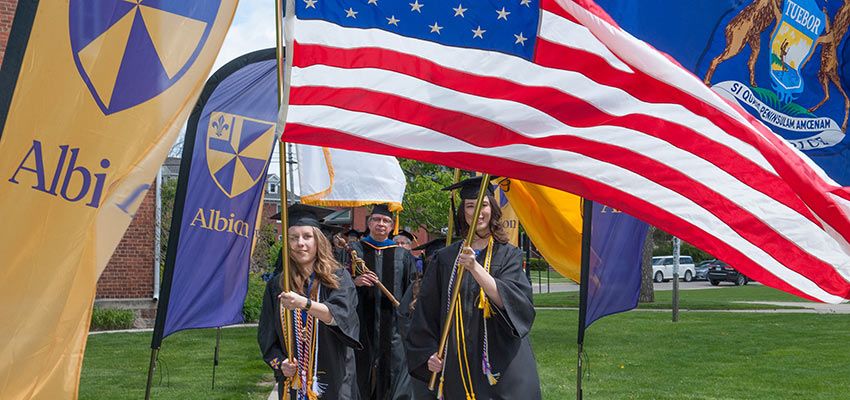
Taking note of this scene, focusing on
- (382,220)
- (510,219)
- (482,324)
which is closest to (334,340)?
(482,324)

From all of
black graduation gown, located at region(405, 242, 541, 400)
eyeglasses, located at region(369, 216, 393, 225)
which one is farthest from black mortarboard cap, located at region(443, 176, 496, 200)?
eyeglasses, located at region(369, 216, 393, 225)

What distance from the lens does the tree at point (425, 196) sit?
34.9 metres

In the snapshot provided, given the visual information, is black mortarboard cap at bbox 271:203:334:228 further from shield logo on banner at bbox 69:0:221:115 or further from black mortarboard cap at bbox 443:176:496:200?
shield logo on banner at bbox 69:0:221:115

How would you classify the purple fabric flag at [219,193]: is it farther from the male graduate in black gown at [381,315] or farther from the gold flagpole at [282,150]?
the gold flagpole at [282,150]

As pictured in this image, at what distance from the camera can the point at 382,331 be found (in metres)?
9.79

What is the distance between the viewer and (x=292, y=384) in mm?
6008

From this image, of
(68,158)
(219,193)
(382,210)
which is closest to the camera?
(68,158)

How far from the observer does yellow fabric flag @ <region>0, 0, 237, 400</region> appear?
10.5 feet

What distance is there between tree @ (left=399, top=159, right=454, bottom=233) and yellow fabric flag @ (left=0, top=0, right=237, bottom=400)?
3107 cm

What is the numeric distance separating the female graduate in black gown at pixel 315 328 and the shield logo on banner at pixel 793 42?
12.8ft

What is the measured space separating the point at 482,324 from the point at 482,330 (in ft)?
0.13

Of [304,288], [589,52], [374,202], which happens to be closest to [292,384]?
[304,288]

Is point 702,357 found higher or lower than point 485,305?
lower

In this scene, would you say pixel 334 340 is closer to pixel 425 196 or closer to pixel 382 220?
pixel 382 220
